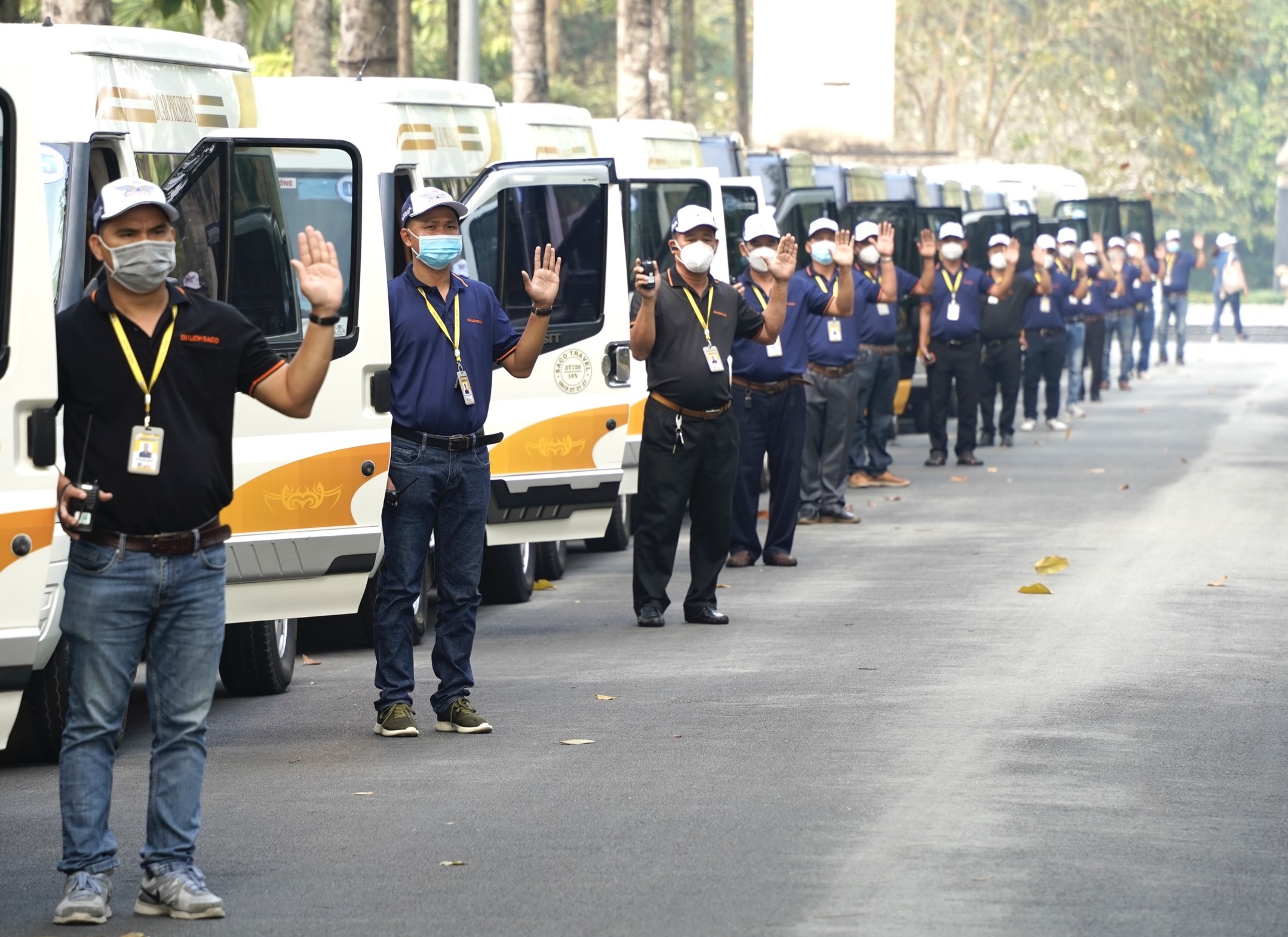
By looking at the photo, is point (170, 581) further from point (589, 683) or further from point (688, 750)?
point (589, 683)

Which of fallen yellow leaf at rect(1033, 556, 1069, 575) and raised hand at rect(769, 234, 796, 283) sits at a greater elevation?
raised hand at rect(769, 234, 796, 283)

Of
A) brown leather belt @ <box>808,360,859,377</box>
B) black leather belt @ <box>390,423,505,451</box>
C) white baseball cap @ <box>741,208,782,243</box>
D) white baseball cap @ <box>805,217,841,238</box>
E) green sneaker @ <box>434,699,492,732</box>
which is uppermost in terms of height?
white baseball cap @ <box>741,208,782,243</box>

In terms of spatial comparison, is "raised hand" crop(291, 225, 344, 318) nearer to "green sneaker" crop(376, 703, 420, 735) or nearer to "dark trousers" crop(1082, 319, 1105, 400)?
"green sneaker" crop(376, 703, 420, 735)

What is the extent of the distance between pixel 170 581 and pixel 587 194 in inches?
242

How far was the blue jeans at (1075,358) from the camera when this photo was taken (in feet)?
90.7

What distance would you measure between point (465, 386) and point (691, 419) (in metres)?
3.33

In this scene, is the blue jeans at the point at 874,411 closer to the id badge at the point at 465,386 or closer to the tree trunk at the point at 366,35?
the tree trunk at the point at 366,35

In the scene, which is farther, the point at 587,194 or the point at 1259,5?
the point at 1259,5

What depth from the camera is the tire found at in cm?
1437

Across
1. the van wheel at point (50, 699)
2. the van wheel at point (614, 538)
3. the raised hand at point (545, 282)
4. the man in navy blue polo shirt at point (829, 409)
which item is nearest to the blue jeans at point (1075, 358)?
the man in navy blue polo shirt at point (829, 409)

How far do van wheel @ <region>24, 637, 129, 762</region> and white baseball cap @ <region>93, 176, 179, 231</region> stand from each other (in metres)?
2.52

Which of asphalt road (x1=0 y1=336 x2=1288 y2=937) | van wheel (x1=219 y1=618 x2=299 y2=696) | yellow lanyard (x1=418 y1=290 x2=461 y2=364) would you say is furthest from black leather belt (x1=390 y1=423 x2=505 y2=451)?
van wheel (x1=219 y1=618 x2=299 y2=696)

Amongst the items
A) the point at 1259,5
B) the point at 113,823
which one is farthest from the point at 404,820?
the point at 1259,5

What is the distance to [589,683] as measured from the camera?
10461mm
